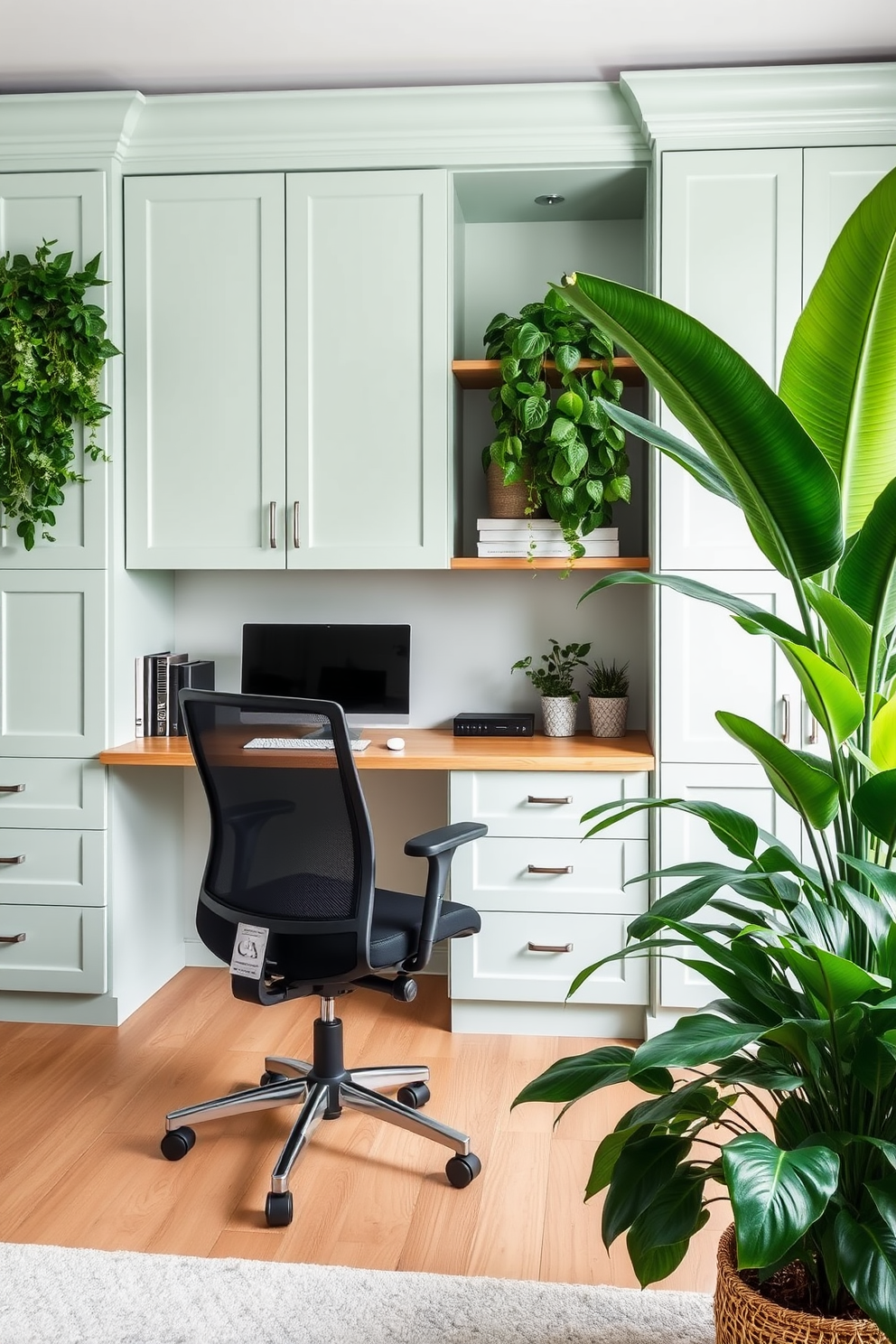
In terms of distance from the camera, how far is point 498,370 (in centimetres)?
310

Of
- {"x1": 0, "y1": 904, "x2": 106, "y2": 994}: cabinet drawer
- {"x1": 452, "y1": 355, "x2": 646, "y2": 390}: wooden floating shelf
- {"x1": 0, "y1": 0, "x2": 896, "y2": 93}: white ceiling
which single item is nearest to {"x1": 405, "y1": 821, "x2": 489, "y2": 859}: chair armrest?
{"x1": 0, "y1": 904, "x2": 106, "y2": 994}: cabinet drawer

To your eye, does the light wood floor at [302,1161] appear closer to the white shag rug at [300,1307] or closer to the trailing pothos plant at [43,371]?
the white shag rug at [300,1307]

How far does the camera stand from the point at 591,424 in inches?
117

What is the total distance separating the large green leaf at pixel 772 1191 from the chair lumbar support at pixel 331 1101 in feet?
4.12

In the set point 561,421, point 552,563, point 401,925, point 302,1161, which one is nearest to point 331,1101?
point 302,1161

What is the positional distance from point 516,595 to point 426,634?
32 centimetres

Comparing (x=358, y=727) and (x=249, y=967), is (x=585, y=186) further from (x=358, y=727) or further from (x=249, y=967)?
(x=249, y=967)

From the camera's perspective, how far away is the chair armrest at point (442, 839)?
224cm

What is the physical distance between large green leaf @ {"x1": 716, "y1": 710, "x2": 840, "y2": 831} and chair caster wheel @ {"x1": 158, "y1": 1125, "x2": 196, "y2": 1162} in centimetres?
172

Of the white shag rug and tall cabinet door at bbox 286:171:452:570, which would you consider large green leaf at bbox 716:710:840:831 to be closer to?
the white shag rug

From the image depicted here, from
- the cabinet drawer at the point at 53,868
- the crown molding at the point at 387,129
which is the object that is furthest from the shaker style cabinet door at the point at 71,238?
the cabinet drawer at the point at 53,868

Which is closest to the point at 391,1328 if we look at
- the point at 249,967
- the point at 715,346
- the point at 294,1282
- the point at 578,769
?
the point at 294,1282

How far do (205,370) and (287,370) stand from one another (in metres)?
0.24

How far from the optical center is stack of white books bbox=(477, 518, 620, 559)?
3.12 meters
